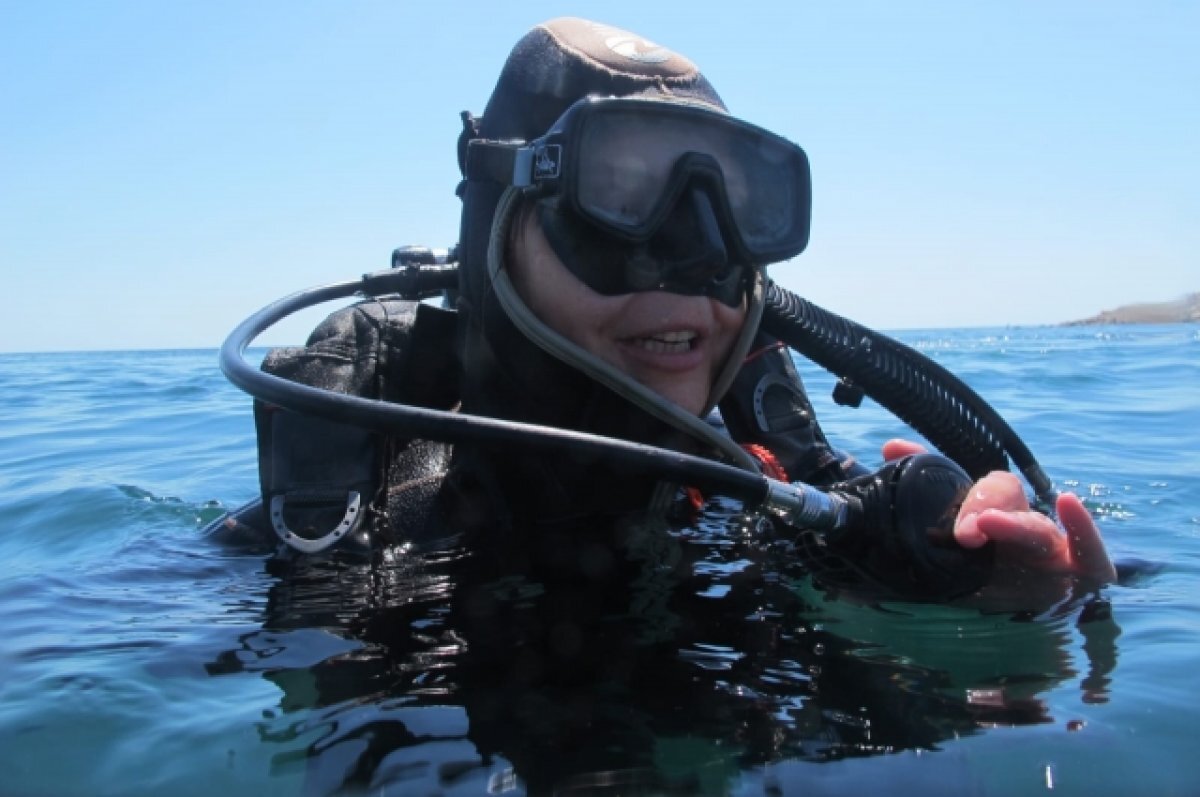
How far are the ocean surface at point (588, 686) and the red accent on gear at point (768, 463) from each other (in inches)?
7.8

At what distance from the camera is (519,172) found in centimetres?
209

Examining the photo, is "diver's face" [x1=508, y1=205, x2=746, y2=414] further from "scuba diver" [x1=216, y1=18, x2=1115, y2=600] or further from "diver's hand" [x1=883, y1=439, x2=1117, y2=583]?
"diver's hand" [x1=883, y1=439, x2=1117, y2=583]

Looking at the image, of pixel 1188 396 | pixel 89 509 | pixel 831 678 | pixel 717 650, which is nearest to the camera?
pixel 831 678

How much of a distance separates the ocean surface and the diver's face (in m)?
0.47

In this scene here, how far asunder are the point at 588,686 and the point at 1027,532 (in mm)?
796

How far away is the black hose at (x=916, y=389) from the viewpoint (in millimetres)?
2562

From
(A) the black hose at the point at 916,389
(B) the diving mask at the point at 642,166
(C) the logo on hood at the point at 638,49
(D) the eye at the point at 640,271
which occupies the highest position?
(C) the logo on hood at the point at 638,49

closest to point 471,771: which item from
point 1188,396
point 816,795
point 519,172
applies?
point 816,795

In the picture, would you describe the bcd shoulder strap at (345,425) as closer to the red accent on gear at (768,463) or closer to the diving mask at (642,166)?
the diving mask at (642,166)

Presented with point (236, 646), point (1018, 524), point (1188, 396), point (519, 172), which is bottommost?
point (1188, 396)

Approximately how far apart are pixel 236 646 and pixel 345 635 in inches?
8.2

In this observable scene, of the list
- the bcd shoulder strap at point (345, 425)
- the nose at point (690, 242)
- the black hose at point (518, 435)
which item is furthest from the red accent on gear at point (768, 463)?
the black hose at point (518, 435)

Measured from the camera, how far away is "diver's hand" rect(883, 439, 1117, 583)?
1.66m

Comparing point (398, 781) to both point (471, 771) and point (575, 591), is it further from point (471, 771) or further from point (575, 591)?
point (575, 591)
